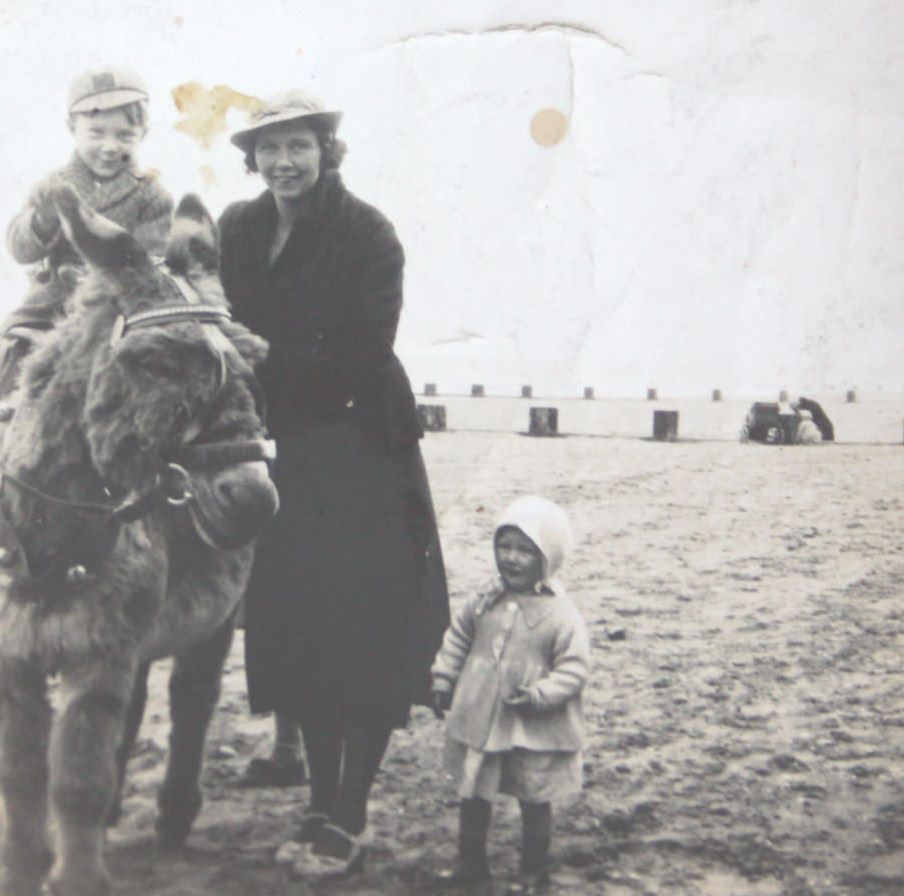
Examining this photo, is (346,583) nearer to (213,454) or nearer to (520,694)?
(520,694)

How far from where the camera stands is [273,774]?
3.80 metres

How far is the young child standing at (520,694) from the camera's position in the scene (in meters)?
3.14

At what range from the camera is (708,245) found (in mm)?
4258

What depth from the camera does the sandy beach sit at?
336 centimetres

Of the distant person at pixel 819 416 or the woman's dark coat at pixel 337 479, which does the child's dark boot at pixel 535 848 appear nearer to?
the woman's dark coat at pixel 337 479

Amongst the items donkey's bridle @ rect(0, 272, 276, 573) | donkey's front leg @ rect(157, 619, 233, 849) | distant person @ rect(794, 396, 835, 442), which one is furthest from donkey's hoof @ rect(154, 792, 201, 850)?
distant person @ rect(794, 396, 835, 442)

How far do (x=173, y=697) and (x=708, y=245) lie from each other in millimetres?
2416

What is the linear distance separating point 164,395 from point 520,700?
1215 millimetres

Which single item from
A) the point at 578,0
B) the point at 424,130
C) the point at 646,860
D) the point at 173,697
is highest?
the point at 578,0

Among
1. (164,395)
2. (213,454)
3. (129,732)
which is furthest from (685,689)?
(164,395)

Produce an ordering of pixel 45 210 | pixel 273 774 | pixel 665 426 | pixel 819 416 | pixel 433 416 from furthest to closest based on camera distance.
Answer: pixel 665 426
pixel 433 416
pixel 819 416
pixel 273 774
pixel 45 210

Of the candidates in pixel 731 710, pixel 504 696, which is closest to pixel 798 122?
pixel 731 710

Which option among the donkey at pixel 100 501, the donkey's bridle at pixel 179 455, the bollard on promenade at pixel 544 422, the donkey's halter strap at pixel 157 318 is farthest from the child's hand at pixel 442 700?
the bollard on promenade at pixel 544 422

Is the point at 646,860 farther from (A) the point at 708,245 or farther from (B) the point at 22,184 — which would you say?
(B) the point at 22,184
